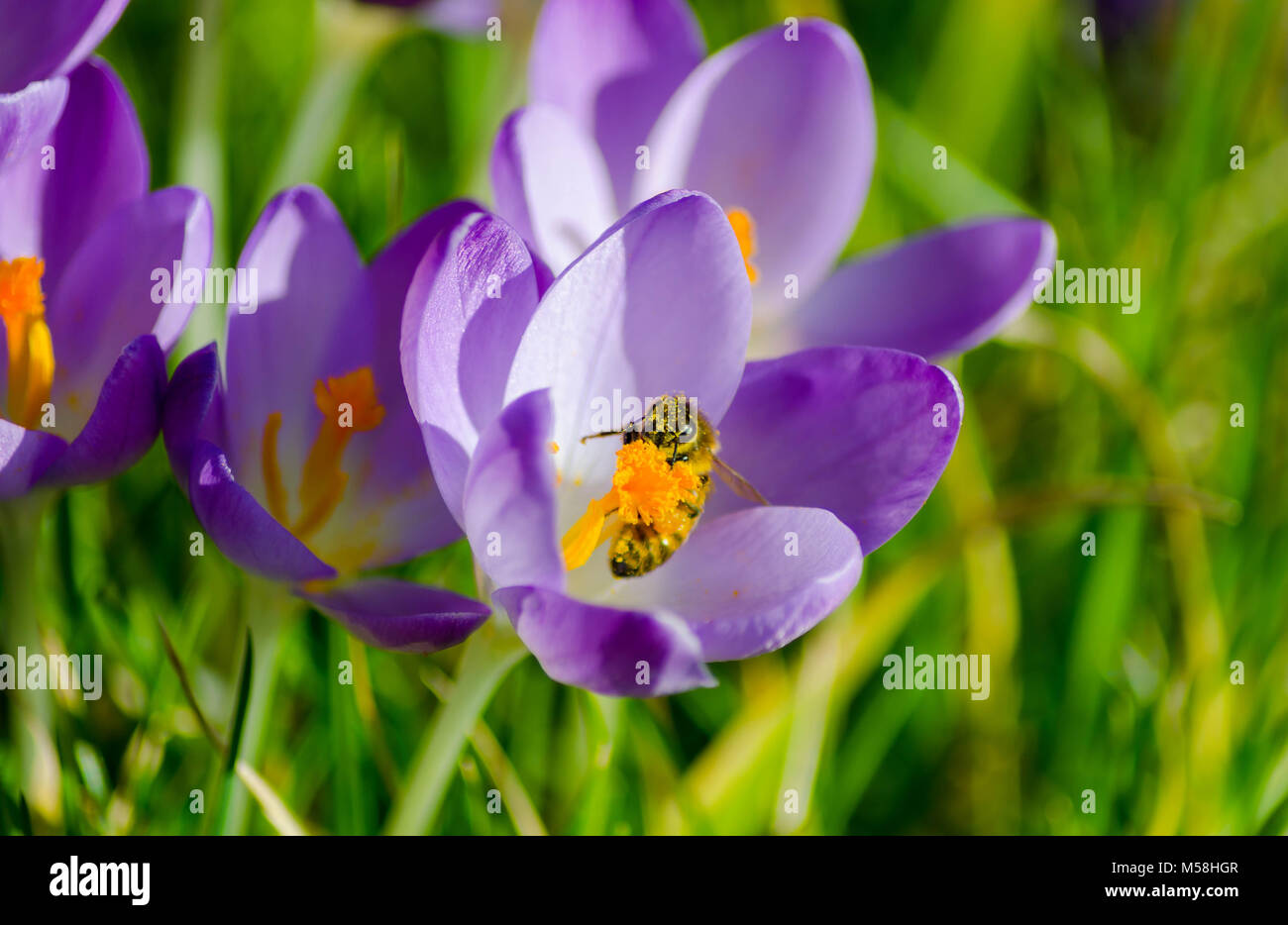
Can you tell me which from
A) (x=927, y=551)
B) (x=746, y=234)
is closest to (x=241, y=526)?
(x=746, y=234)

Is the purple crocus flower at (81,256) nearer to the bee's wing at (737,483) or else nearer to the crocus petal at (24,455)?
the crocus petal at (24,455)

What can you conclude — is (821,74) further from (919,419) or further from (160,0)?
(160,0)

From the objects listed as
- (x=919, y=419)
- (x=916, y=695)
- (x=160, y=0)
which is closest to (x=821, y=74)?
(x=919, y=419)

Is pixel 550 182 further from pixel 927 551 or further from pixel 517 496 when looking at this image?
pixel 927 551

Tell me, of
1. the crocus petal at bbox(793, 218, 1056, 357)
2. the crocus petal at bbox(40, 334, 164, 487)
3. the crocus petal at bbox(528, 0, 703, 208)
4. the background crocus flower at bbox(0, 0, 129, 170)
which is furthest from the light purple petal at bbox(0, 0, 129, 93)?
the crocus petal at bbox(793, 218, 1056, 357)

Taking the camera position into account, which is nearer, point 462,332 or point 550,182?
point 462,332

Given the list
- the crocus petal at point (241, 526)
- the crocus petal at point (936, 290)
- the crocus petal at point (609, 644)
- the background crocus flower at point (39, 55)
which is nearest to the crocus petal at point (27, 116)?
the background crocus flower at point (39, 55)
